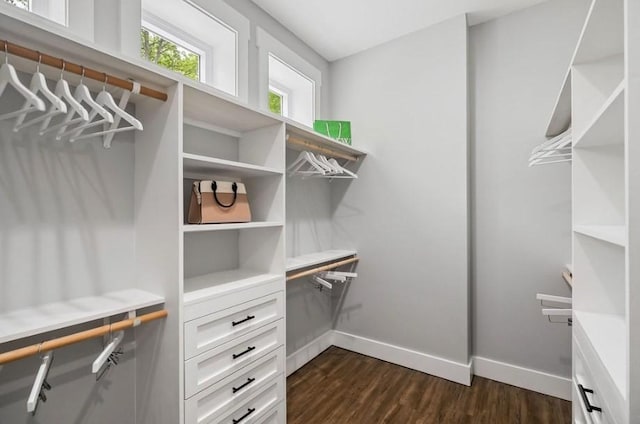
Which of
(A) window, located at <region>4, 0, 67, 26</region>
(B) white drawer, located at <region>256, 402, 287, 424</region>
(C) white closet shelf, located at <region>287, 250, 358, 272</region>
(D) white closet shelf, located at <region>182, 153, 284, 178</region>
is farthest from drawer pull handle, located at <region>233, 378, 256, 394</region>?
(A) window, located at <region>4, 0, 67, 26</region>

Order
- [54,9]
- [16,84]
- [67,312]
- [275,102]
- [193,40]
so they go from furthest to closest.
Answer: [275,102]
[193,40]
[54,9]
[67,312]
[16,84]

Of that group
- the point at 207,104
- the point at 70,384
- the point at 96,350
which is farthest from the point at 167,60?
the point at 70,384

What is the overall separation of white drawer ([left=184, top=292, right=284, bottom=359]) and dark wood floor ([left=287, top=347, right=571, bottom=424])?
806 millimetres

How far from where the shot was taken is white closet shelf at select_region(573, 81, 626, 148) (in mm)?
817

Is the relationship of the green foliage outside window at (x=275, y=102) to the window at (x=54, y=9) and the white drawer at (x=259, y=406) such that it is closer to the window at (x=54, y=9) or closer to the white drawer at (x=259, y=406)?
the window at (x=54, y=9)

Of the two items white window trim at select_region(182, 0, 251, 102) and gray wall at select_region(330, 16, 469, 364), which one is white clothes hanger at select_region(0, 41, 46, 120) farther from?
gray wall at select_region(330, 16, 469, 364)

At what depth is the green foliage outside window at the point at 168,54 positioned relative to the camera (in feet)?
5.89

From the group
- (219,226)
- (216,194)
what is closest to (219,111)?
(216,194)

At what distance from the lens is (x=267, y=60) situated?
2.36 m

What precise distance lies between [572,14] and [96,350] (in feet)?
11.7

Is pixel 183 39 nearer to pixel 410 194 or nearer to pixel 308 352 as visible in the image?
pixel 410 194

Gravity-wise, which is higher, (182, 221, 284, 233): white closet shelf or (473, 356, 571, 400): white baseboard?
(182, 221, 284, 233): white closet shelf

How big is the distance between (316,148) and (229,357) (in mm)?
1553

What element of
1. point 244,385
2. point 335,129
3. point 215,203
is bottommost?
point 244,385
